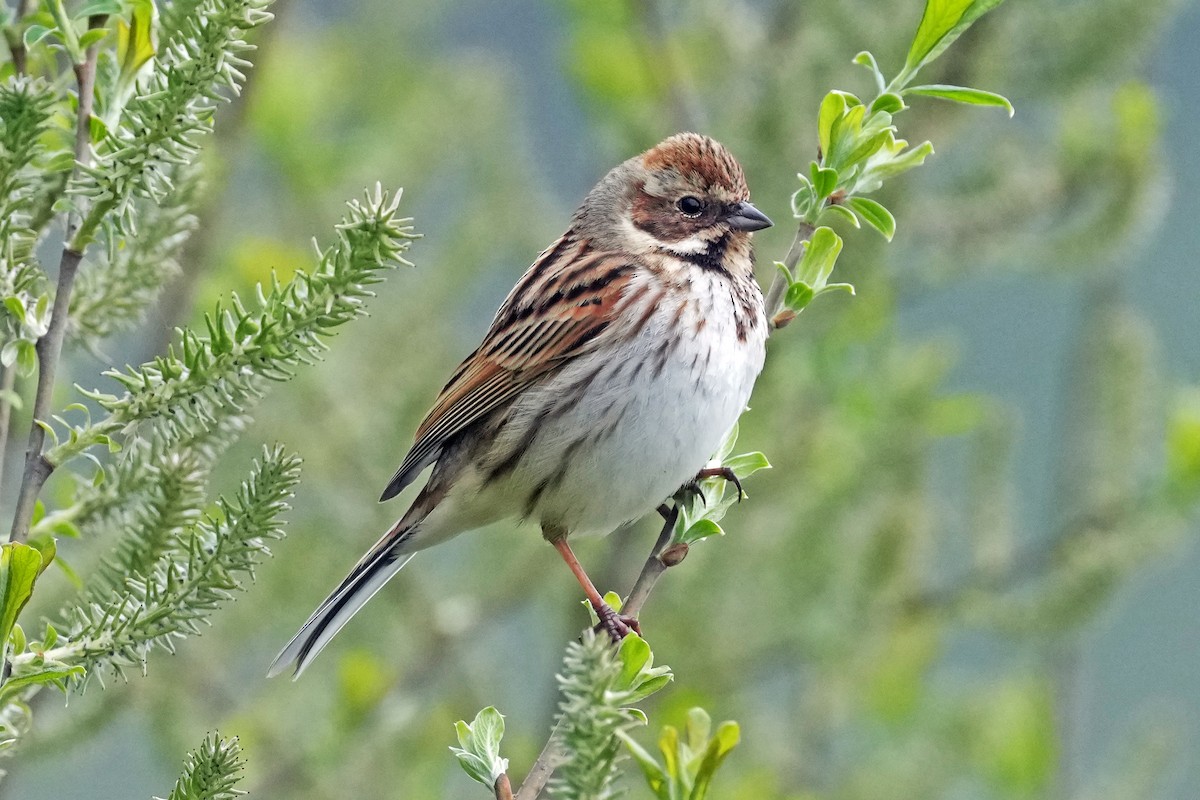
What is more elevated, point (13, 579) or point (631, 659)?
point (631, 659)

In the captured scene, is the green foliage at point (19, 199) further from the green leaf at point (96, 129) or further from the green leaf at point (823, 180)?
the green leaf at point (823, 180)

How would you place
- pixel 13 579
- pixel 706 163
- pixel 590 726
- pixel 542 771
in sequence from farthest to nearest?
pixel 706 163
pixel 542 771
pixel 13 579
pixel 590 726

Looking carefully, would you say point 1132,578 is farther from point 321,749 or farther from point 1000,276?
point 321,749

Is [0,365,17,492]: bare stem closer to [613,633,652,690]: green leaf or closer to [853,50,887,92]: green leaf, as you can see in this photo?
[613,633,652,690]: green leaf

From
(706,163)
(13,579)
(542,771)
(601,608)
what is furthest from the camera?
(706,163)

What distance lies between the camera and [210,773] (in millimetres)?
1350

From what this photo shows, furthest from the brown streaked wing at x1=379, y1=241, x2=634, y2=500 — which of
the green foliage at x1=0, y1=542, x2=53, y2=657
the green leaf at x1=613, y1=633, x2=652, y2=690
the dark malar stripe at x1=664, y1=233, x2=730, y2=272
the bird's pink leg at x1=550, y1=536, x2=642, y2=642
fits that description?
the green foliage at x1=0, y1=542, x2=53, y2=657

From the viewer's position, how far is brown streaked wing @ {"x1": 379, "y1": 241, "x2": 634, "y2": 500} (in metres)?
3.47

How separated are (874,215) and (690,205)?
154 centimetres

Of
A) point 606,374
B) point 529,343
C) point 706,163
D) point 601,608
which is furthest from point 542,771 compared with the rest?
point 706,163

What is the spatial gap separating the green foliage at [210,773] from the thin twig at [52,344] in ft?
1.13

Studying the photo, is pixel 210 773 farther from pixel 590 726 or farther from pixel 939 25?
pixel 939 25

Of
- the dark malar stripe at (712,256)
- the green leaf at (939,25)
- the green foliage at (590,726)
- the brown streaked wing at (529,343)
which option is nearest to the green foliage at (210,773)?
the green foliage at (590,726)

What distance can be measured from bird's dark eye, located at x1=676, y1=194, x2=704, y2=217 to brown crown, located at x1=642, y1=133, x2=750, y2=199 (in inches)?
1.5
